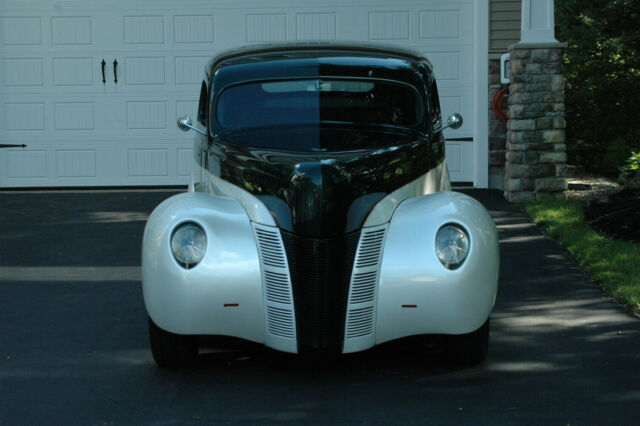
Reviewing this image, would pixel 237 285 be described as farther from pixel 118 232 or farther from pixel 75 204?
pixel 75 204

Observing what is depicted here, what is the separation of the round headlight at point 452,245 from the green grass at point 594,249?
2.08m

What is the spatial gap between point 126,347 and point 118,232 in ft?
14.1

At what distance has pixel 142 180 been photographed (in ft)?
45.3

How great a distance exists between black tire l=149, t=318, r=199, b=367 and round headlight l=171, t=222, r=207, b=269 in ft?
1.56

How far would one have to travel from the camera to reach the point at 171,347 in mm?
5867

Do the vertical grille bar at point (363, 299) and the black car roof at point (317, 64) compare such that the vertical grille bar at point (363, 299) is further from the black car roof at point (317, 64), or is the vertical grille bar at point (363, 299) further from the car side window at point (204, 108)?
the car side window at point (204, 108)

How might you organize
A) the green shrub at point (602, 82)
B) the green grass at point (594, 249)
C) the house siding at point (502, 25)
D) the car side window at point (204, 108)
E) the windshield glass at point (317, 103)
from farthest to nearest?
the green shrub at point (602, 82), the house siding at point (502, 25), the green grass at point (594, 249), the car side window at point (204, 108), the windshield glass at point (317, 103)

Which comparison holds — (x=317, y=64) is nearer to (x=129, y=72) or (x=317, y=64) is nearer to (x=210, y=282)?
(x=210, y=282)

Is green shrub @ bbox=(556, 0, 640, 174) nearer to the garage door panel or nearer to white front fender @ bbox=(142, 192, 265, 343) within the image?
the garage door panel

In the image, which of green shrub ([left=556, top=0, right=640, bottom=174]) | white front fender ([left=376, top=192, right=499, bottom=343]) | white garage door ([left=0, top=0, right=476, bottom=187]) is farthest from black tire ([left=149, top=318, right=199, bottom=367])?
green shrub ([left=556, top=0, right=640, bottom=174])

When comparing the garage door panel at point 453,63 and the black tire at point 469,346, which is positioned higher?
the garage door panel at point 453,63

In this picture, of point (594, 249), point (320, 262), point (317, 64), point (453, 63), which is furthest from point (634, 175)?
point (320, 262)

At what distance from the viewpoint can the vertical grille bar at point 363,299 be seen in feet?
18.4

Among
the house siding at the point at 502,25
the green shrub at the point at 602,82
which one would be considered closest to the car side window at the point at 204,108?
the house siding at the point at 502,25
